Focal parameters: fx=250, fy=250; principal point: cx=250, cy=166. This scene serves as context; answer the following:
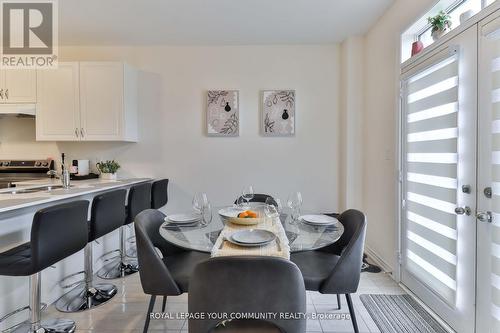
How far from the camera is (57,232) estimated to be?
1.55 metres

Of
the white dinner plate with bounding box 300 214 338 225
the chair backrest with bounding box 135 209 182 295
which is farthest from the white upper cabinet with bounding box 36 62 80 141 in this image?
the white dinner plate with bounding box 300 214 338 225

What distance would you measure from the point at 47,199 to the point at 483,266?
2.92m

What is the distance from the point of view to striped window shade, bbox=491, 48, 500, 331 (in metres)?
1.42

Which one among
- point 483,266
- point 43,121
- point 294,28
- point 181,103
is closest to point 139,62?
point 181,103

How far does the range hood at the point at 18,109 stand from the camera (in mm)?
3129

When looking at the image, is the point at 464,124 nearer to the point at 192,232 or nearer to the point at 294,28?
the point at 192,232

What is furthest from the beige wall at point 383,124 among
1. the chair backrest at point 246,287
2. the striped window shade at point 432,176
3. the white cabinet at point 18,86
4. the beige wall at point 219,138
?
the white cabinet at point 18,86

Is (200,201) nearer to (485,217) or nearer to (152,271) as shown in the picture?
(152,271)

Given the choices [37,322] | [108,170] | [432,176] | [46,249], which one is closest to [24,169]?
[108,170]

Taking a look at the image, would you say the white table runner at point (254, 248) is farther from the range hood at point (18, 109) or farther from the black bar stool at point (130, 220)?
the range hood at point (18, 109)

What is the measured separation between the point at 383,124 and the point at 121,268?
3265 mm

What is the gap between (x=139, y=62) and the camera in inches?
138

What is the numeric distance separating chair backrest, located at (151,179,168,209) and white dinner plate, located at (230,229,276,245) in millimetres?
1817

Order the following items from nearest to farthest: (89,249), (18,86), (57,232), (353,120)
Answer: (57,232) → (89,249) → (18,86) → (353,120)
